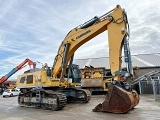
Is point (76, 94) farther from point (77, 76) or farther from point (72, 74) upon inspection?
point (72, 74)

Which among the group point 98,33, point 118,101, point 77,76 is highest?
point 98,33

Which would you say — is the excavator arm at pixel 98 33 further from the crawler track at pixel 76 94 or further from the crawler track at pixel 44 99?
the crawler track at pixel 76 94

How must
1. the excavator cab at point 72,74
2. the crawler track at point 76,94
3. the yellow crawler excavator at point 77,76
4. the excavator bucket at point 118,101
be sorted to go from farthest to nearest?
1. the crawler track at point 76,94
2. the excavator cab at point 72,74
3. the yellow crawler excavator at point 77,76
4. the excavator bucket at point 118,101

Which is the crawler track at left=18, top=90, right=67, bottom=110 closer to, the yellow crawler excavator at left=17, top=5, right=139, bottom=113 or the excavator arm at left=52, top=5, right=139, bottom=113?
the yellow crawler excavator at left=17, top=5, right=139, bottom=113

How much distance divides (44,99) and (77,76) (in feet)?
11.0

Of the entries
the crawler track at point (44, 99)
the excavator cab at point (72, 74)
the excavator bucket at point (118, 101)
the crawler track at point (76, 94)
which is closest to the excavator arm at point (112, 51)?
the excavator bucket at point (118, 101)

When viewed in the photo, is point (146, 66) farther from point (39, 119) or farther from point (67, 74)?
point (39, 119)

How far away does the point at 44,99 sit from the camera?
12.8m

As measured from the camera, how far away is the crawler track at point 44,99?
1185cm

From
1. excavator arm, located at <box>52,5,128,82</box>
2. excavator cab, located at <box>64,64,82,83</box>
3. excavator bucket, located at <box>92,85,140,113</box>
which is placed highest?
excavator arm, located at <box>52,5,128,82</box>

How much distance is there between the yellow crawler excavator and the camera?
31.6 feet

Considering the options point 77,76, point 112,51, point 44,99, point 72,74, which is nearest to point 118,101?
point 112,51

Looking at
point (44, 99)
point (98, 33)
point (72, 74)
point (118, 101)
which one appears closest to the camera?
point (118, 101)

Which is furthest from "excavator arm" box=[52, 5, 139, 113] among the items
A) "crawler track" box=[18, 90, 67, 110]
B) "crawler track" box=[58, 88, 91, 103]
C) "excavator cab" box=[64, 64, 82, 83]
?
"crawler track" box=[18, 90, 67, 110]
